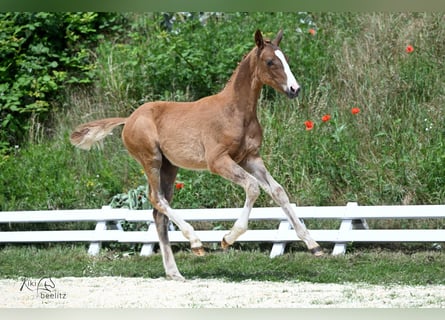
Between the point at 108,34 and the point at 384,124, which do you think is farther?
the point at 108,34

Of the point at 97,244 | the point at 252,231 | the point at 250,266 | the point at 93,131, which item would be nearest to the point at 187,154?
Result: the point at 93,131

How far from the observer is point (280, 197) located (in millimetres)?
7137

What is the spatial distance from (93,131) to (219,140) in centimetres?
132

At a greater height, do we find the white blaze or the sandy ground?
the white blaze

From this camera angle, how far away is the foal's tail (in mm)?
7938

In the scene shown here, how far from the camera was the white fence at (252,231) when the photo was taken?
26.1 feet

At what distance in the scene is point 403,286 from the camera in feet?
23.1

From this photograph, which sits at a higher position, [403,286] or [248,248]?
[403,286]

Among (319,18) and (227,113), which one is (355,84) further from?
(227,113)

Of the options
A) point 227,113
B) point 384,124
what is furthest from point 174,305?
point 384,124

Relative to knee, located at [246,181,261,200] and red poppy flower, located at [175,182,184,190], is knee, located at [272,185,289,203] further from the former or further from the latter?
red poppy flower, located at [175,182,184,190]

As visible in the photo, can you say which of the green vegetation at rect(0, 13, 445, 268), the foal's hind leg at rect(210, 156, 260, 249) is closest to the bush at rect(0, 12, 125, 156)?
the green vegetation at rect(0, 13, 445, 268)

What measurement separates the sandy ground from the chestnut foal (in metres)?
0.33

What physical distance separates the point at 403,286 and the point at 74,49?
241 inches
